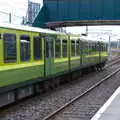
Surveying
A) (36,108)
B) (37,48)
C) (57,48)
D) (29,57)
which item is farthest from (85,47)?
(36,108)

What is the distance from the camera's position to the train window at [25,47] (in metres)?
16.0

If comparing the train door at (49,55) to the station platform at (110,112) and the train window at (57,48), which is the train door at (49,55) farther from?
the station platform at (110,112)

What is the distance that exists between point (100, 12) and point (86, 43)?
8455 mm

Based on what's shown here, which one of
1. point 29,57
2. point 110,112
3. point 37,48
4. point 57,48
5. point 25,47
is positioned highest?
point 25,47

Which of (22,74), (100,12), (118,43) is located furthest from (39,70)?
(118,43)

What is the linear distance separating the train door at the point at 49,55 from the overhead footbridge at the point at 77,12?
59.6ft

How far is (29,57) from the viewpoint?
55.6 feet

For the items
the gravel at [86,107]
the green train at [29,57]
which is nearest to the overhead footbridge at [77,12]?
the green train at [29,57]

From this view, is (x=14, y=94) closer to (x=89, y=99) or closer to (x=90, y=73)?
(x=89, y=99)

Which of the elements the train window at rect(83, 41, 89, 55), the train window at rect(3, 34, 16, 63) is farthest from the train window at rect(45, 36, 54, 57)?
the train window at rect(83, 41, 89, 55)

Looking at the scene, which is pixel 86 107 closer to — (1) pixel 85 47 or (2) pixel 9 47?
(2) pixel 9 47

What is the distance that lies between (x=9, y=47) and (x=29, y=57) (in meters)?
2.34

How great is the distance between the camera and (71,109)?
1592 cm

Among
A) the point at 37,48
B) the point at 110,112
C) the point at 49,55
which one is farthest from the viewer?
the point at 49,55
